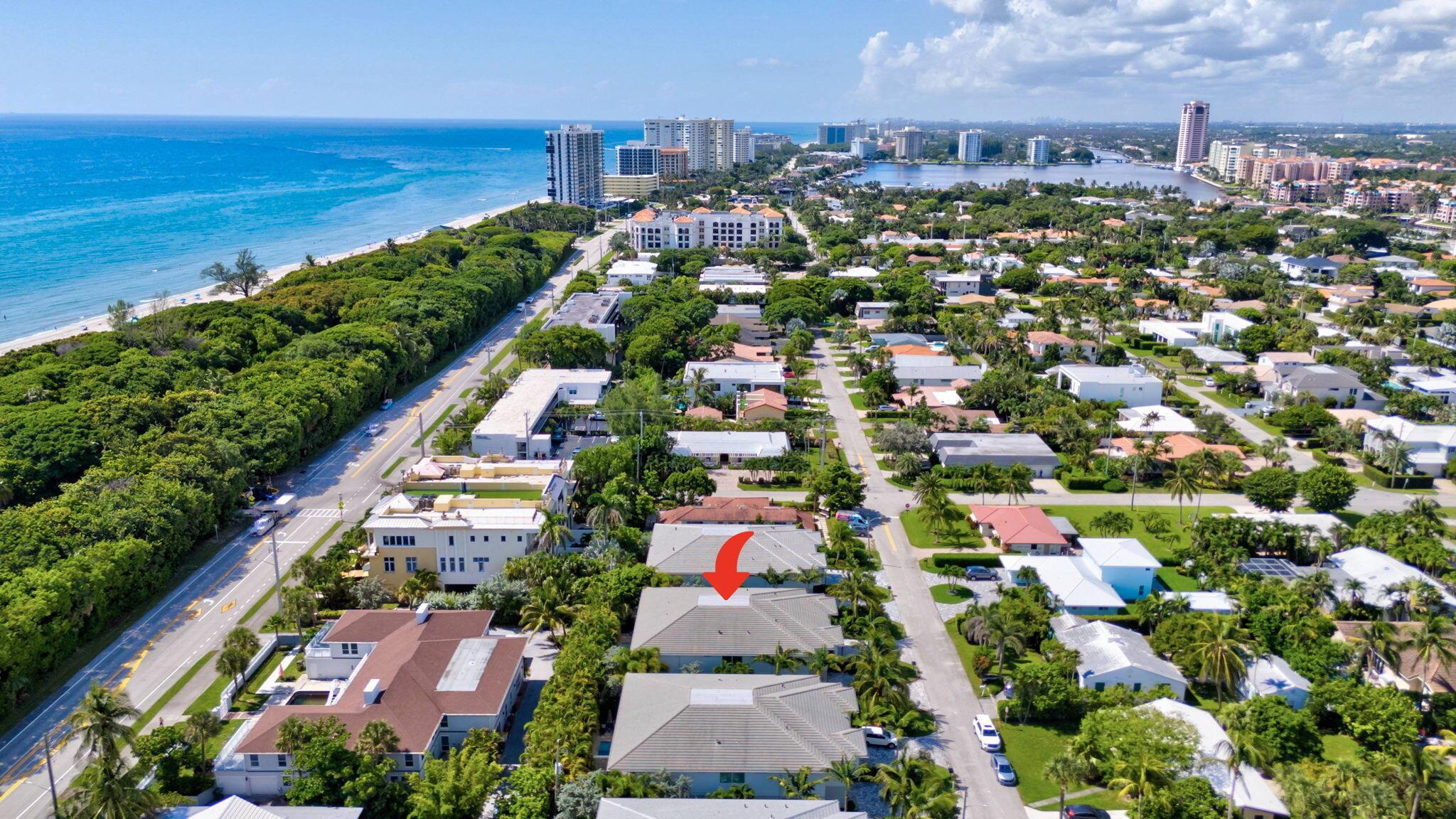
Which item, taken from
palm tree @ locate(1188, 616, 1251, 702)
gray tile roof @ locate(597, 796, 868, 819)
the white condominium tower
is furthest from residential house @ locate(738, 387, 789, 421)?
the white condominium tower

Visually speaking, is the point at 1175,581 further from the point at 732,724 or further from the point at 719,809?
the point at 719,809

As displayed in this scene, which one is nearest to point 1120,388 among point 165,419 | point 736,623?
point 736,623

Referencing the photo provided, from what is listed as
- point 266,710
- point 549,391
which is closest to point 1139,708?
point 266,710

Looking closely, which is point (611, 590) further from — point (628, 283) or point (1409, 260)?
point (1409, 260)

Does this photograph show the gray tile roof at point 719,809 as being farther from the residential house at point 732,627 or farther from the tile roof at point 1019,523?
the tile roof at point 1019,523

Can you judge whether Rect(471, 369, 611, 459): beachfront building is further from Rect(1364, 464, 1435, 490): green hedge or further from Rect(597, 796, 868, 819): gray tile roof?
Rect(1364, 464, 1435, 490): green hedge

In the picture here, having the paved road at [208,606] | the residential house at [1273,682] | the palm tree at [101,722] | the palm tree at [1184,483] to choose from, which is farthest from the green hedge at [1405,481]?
the palm tree at [101,722]
